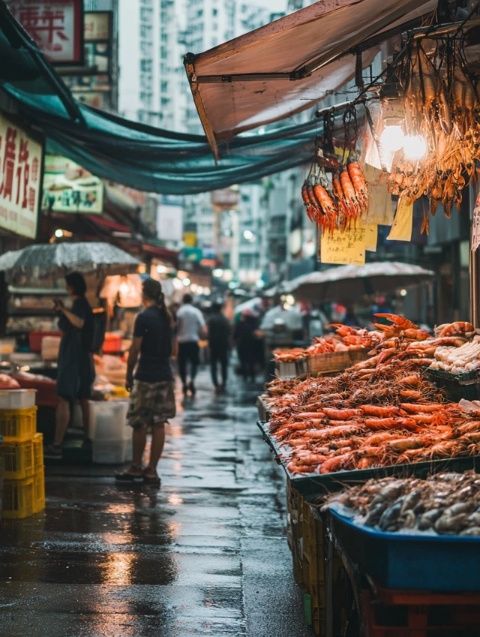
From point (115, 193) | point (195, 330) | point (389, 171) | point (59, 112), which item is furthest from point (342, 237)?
point (115, 193)

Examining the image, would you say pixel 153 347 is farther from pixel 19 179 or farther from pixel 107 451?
pixel 19 179

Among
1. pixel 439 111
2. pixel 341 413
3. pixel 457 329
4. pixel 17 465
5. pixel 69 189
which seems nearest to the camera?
pixel 439 111

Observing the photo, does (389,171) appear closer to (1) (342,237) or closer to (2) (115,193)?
(1) (342,237)

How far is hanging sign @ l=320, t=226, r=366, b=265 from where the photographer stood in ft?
29.6

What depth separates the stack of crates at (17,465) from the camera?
859 centimetres

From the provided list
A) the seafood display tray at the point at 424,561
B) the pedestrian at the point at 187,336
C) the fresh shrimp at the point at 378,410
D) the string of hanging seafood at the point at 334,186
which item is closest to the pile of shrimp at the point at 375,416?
the fresh shrimp at the point at 378,410

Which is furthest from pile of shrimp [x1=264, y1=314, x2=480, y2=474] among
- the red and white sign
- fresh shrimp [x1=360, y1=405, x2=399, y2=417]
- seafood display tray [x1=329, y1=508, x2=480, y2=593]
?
the red and white sign

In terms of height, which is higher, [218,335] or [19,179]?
[19,179]

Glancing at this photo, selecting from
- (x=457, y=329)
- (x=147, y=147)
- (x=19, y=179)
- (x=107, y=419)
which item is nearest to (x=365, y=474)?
(x=457, y=329)

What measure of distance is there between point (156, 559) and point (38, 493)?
6.89ft

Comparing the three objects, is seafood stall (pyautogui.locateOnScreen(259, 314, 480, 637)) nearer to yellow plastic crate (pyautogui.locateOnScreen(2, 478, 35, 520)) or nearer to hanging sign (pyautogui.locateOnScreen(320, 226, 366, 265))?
hanging sign (pyautogui.locateOnScreen(320, 226, 366, 265))

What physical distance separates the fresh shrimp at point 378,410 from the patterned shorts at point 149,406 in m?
4.07

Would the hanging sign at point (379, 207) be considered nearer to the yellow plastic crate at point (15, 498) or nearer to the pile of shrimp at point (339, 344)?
the pile of shrimp at point (339, 344)

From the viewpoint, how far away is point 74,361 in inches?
462
